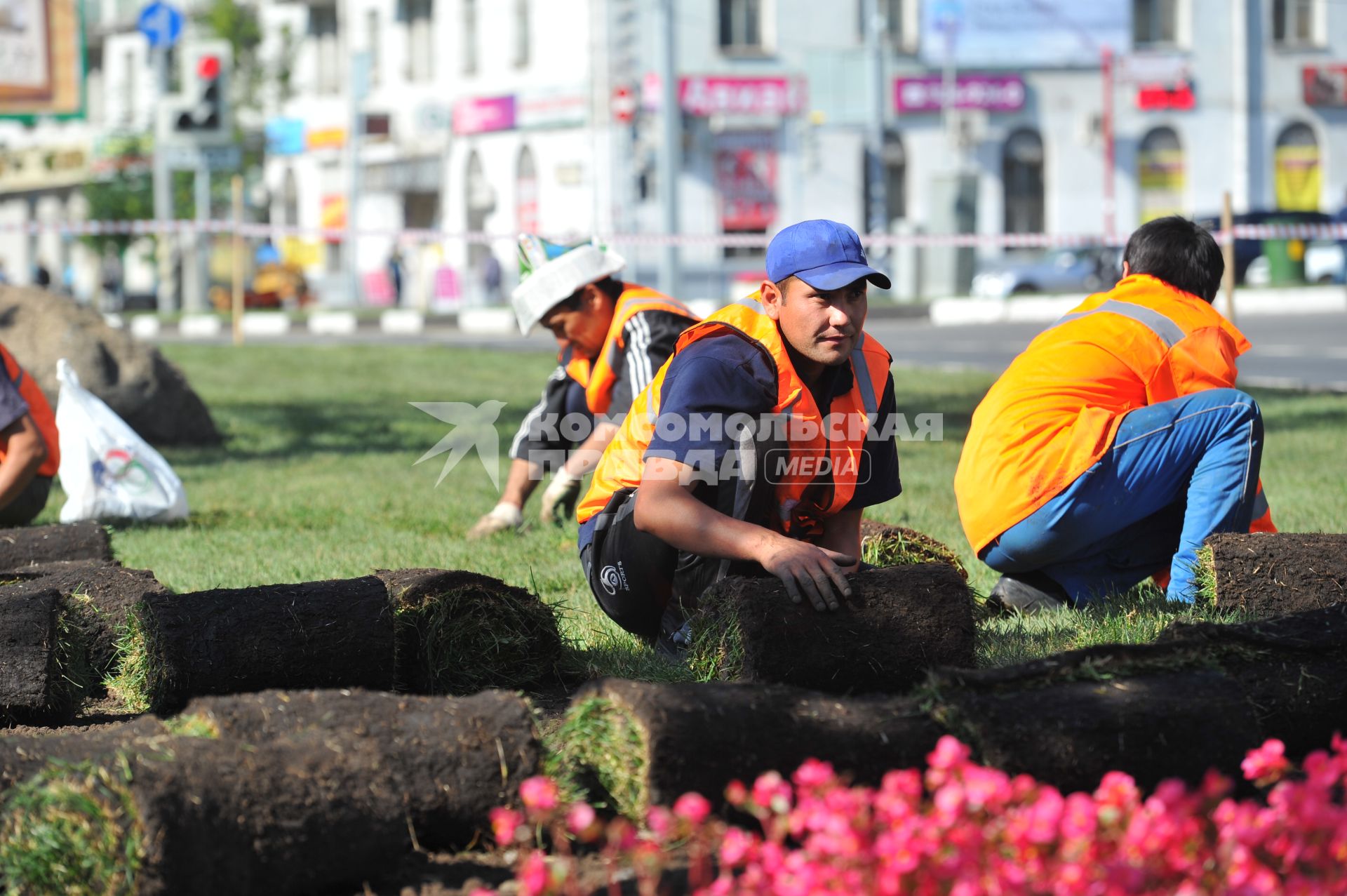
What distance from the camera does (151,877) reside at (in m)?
2.88

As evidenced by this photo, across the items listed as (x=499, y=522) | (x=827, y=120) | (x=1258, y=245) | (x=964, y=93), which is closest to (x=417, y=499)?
(x=499, y=522)

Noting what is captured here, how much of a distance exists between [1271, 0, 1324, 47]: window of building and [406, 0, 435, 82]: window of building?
2087cm

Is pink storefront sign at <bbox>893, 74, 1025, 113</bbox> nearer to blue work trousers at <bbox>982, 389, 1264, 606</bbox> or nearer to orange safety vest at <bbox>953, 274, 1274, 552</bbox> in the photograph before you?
orange safety vest at <bbox>953, 274, 1274, 552</bbox>

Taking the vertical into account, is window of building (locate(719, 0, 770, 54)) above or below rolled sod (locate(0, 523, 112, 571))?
above

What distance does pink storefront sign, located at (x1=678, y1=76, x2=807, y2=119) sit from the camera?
1516 inches

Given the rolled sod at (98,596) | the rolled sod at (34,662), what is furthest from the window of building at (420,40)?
the rolled sod at (34,662)

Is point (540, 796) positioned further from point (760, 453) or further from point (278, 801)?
point (760, 453)

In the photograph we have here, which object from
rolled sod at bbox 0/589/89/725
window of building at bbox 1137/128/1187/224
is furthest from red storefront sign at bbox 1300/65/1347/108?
rolled sod at bbox 0/589/89/725

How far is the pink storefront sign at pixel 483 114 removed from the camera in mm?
40688

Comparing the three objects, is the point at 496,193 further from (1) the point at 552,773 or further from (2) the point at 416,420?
(1) the point at 552,773

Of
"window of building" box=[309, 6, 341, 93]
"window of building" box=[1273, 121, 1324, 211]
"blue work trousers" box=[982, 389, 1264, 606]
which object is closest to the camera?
"blue work trousers" box=[982, 389, 1264, 606]

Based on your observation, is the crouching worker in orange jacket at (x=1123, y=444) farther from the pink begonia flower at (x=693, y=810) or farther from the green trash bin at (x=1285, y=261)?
the green trash bin at (x=1285, y=261)

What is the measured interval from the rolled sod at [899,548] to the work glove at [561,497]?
6.58ft

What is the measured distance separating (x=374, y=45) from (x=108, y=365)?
35575 millimetres
